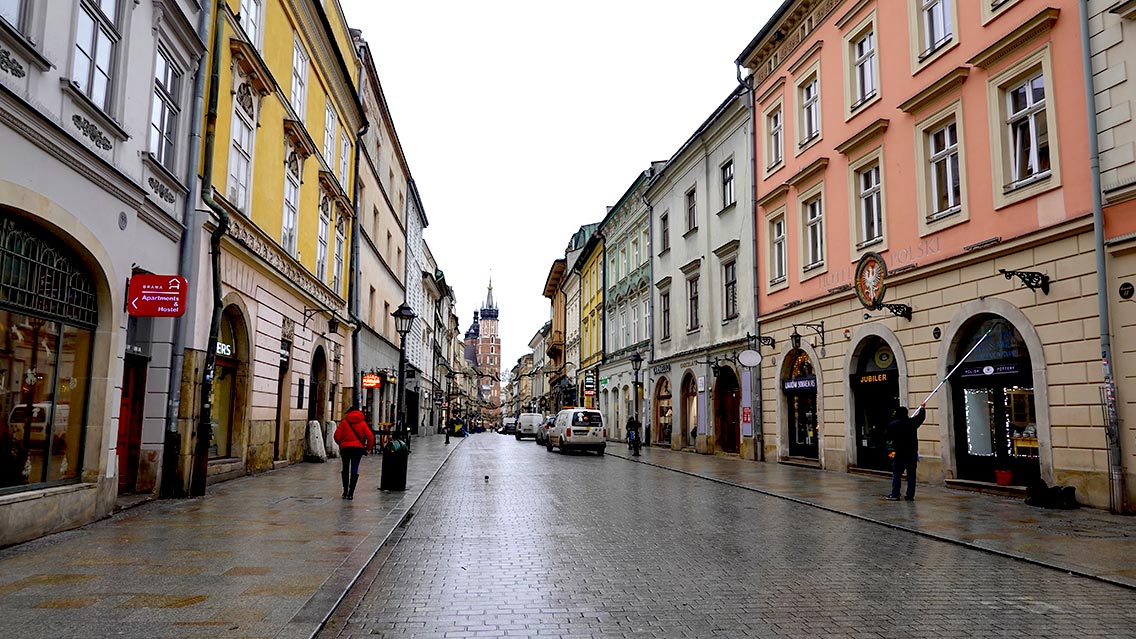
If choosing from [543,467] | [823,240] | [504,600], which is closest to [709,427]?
[543,467]

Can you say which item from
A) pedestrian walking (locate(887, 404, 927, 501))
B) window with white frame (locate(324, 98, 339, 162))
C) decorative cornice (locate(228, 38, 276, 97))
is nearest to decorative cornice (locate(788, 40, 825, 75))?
pedestrian walking (locate(887, 404, 927, 501))

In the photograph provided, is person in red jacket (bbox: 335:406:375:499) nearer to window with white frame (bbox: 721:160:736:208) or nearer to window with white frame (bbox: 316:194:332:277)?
window with white frame (bbox: 316:194:332:277)

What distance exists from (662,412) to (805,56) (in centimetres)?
1719

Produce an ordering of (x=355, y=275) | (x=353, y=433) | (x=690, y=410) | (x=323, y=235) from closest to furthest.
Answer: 1. (x=353, y=433)
2. (x=323, y=235)
3. (x=355, y=275)
4. (x=690, y=410)

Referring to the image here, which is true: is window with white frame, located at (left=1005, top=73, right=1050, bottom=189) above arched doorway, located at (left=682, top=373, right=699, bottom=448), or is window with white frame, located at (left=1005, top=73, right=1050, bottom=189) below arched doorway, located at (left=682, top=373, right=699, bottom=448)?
above

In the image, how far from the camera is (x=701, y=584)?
23.1ft

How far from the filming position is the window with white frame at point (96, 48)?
31.0 feet

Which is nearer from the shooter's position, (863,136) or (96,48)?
(96,48)

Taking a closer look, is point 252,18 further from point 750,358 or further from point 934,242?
point 750,358

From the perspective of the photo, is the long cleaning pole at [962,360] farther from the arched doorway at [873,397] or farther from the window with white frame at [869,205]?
the window with white frame at [869,205]

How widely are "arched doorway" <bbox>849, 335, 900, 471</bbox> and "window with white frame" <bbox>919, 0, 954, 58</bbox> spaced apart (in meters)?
6.44

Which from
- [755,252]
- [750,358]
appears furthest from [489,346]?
[750,358]

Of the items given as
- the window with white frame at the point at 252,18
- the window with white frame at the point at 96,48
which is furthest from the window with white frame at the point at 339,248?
the window with white frame at the point at 96,48

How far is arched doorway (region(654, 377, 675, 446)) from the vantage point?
111 feet
